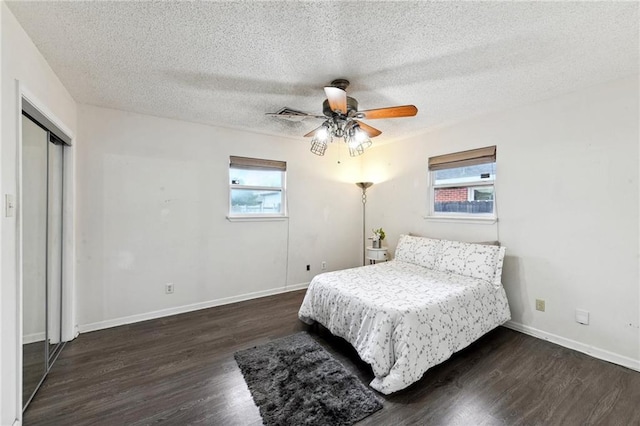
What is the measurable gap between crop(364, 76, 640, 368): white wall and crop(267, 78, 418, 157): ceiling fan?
1594 mm

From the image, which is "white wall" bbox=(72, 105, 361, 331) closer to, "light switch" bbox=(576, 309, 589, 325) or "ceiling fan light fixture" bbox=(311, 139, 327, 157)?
"ceiling fan light fixture" bbox=(311, 139, 327, 157)

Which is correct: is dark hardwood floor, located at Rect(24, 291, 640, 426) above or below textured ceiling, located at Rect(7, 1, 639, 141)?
below

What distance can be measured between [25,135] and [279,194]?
9.01ft

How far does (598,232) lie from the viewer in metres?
2.42

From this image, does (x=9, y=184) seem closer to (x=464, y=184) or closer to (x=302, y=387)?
(x=302, y=387)

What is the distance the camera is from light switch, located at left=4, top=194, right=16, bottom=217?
1.47 metres

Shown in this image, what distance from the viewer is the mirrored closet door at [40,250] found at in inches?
72.7

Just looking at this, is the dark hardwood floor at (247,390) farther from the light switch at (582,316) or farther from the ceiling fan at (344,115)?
the ceiling fan at (344,115)

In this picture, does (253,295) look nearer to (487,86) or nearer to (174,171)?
(174,171)

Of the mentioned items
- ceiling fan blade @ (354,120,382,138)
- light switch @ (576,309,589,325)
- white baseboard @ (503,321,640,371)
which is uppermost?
ceiling fan blade @ (354,120,382,138)

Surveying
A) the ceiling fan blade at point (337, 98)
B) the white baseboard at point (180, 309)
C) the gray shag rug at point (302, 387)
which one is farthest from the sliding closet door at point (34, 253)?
the ceiling fan blade at point (337, 98)

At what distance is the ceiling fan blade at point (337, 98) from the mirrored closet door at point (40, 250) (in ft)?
6.81

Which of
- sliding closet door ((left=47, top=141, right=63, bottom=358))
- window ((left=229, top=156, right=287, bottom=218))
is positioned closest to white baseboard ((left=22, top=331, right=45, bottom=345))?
sliding closet door ((left=47, top=141, right=63, bottom=358))

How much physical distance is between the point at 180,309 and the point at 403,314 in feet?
9.18
